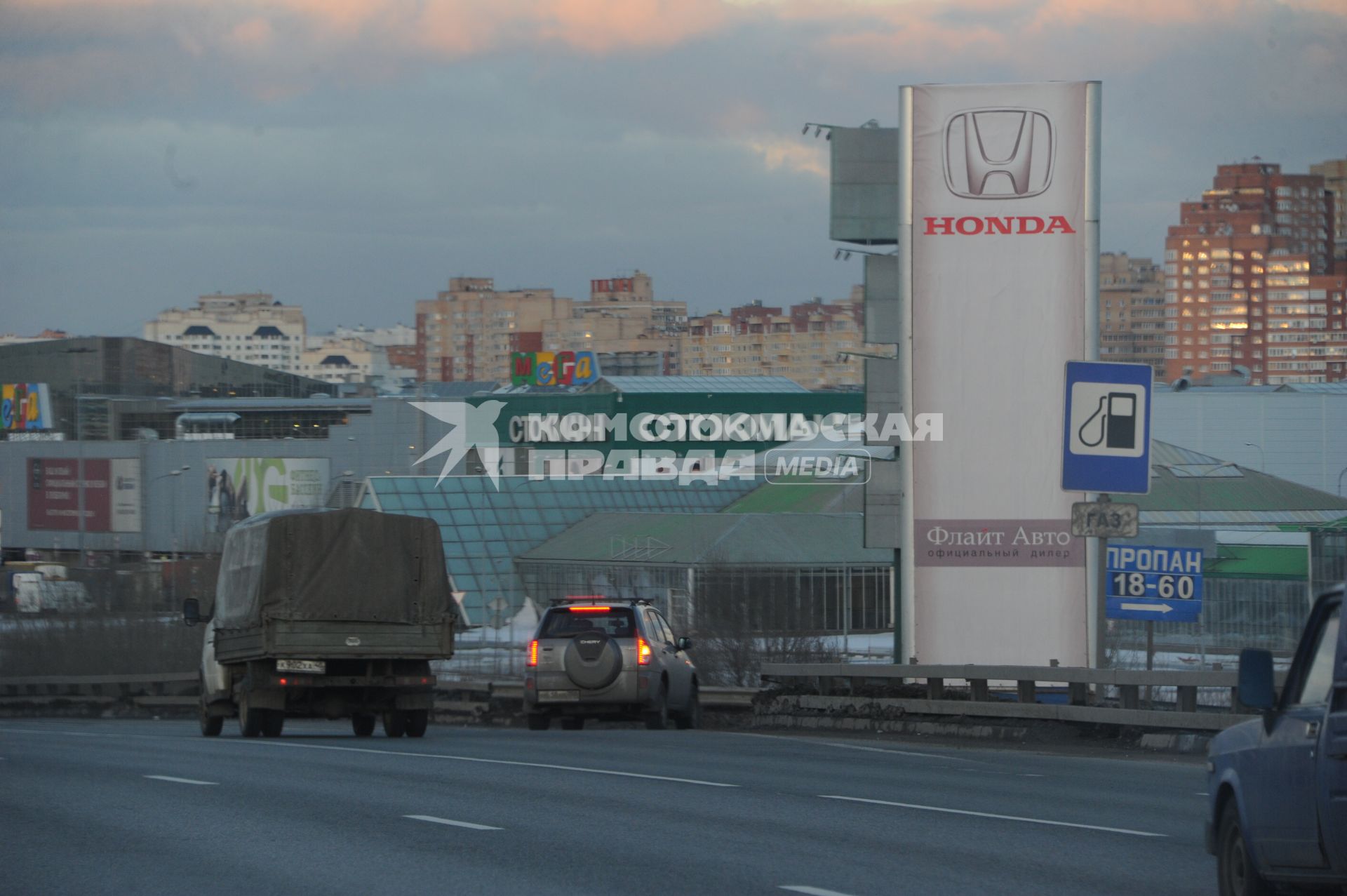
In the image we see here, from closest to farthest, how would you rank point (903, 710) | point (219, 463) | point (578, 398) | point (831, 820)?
point (831, 820), point (903, 710), point (219, 463), point (578, 398)

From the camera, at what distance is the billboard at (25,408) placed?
13588cm

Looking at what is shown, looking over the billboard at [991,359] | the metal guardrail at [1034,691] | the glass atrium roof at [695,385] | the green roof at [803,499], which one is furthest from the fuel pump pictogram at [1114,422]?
the glass atrium roof at [695,385]

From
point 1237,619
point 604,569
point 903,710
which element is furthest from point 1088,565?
point 604,569

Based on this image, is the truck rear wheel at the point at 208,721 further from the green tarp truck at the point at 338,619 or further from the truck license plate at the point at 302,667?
the truck license plate at the point at 302,667

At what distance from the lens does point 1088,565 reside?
2969 centimetres

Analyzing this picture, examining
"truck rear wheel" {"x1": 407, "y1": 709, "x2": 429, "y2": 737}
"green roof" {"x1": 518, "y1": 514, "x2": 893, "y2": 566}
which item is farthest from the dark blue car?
"green roof" {"x1": 518, "y1": 514, "x2": 893, "y2": 566}

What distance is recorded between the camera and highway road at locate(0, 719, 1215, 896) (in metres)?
9.22

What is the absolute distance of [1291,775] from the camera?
7070mm

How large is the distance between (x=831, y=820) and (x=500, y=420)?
368 ft

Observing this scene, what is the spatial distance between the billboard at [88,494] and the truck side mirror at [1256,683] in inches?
4541

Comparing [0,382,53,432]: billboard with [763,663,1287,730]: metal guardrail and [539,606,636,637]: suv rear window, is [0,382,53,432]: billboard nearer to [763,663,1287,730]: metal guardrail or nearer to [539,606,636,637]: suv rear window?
[763,663,1287,730]: metal guardrail

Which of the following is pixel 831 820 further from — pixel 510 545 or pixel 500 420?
pixel 500 420

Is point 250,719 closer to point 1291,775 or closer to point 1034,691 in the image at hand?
point 1034,691

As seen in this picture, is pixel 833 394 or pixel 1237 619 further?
pixel 833 394
